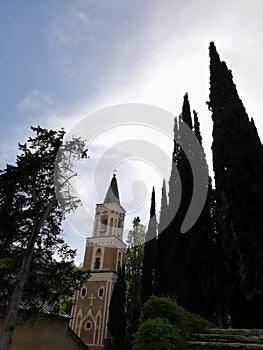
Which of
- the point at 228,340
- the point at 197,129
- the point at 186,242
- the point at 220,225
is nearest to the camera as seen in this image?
the point at 228,340

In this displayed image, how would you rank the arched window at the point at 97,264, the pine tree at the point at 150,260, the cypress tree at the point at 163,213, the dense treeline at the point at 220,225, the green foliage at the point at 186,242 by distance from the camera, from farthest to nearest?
the arched window at the point at 97,264 → the pine tree at the point at 150,260 → the cypress tree at the point at 163,213 → the green foliage at the point at 186,242 → the dense treeline at the point at 220,225

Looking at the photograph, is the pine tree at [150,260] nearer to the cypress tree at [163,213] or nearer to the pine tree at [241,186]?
the cypress tree at [163,213]

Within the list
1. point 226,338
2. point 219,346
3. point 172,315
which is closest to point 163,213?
point 172,315

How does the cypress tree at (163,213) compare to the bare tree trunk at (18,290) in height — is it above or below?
above

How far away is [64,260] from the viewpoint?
12.9 m

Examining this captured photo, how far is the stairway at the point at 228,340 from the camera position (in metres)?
5.64

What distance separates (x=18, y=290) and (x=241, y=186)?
900 cm

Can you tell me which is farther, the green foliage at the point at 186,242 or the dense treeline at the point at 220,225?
the green foliage at the point at 186,242

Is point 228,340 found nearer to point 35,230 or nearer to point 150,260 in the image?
point 35,230

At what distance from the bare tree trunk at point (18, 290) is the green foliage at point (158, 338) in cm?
632

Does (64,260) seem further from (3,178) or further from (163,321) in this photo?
Result: (163,321)

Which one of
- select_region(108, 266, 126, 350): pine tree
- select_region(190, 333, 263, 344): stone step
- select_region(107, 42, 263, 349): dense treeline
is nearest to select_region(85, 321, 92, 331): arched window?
select_region(108, 266, 126, 350): pine tree

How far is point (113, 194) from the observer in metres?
43.2

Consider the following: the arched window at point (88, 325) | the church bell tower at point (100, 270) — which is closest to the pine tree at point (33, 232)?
the church bell tower at point (100, 270)
